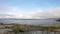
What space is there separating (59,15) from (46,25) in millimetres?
626

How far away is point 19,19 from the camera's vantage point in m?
5.03

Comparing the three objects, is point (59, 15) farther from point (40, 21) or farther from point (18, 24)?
point (18, 24)

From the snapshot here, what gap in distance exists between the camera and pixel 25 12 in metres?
5.13

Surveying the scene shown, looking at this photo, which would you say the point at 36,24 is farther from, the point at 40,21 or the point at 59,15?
the point at 59,15

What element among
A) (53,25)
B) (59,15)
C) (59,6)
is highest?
(59,6)

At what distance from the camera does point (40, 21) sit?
5027mm

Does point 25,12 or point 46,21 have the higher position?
point 25,12

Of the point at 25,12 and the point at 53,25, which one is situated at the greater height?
the point at 25,12

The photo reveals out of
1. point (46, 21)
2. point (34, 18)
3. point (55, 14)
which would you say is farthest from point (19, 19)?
point (55, 14)

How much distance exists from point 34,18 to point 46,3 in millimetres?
679

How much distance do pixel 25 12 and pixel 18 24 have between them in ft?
1.63

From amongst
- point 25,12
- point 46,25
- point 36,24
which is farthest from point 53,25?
point 25,12

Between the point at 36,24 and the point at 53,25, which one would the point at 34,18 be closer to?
the point at 36,24

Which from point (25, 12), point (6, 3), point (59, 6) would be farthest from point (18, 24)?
point (59, 6)
